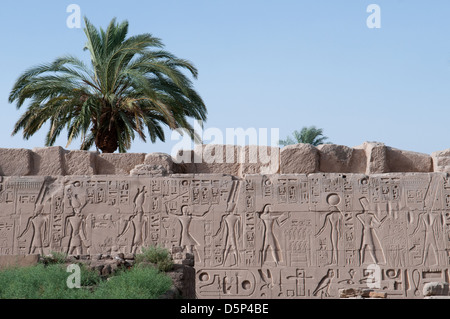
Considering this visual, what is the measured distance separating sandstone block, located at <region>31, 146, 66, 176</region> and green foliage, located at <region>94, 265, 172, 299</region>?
15.3 ft

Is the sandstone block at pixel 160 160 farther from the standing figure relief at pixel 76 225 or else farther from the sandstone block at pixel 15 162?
the sandstone block at pixel 15 162

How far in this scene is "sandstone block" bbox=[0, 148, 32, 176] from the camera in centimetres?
1073

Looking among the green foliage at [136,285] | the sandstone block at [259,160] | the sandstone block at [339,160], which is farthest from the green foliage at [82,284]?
the sandstone block at [339,160]

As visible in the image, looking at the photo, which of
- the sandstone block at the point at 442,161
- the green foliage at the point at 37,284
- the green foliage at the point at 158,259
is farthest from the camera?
the sandstone block at the point at 442,161

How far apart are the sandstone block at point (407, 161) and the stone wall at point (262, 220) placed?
0.12 meters

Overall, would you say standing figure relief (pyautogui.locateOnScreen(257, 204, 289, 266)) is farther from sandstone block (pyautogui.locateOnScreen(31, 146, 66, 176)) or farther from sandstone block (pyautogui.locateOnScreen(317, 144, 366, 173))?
sandstone block (pyautogui.locateOnScreen(31, 146, 66, 176))

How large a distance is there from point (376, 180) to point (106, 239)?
453 cm

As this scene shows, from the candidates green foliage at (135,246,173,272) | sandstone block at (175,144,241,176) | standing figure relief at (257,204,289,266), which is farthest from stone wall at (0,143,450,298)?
green foliage at (135,246,173,272)

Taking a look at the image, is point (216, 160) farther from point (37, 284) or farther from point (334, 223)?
point (37, 284)

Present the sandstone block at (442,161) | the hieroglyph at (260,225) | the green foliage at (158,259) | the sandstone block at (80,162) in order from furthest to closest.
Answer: the sandstone block at (80,162) → the sandstone block at (442,161) → the hieroglyph at (260,225) → the green foliage at (158,259)

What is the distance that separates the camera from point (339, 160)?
10.8m

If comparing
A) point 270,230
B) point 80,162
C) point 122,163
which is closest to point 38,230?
point 80,162

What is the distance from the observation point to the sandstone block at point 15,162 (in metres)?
10.7
